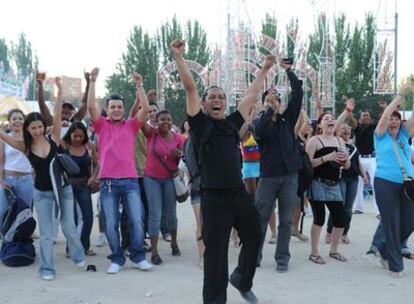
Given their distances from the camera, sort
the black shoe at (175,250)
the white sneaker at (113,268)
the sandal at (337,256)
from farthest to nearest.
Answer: the black shoe at (175,250) < the sandal at (337,256) < the white sneaker at (113,268)

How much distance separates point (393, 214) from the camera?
5578 millimetres

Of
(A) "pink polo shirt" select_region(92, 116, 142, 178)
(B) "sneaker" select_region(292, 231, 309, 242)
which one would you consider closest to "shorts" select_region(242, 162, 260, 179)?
(B) "sneaker" select_region(292, 231, 309, 242)

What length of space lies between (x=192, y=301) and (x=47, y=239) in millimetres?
1884

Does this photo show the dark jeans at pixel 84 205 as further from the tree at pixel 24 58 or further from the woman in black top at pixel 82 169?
the tree at pixel 24 58

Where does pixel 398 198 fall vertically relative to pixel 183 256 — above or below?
above

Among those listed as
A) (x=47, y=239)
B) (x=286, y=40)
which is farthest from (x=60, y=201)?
(x=286, y=40)

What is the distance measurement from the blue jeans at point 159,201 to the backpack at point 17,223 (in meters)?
1.44

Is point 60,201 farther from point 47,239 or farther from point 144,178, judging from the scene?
point 144,178

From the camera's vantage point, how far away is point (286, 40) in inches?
1252

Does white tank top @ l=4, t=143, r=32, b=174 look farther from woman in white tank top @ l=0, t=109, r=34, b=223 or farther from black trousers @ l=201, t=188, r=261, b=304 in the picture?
black trousers @ l=201, t=188, r=261, b=304

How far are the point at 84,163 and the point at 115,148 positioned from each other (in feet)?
2.99

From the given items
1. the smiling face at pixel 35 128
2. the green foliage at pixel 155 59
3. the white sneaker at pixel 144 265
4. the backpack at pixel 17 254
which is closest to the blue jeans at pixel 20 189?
the backpack at pixel 17 254

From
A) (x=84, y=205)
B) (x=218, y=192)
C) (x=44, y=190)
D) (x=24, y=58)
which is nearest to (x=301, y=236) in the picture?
(x=84, y=205)

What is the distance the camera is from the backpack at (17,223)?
20.2 ft
